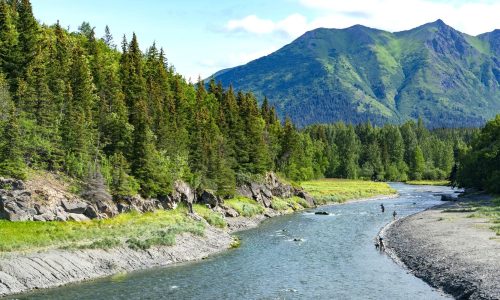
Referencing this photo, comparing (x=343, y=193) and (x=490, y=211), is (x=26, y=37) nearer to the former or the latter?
(x=490, y=211)

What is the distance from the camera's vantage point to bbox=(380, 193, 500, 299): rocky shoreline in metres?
43.8

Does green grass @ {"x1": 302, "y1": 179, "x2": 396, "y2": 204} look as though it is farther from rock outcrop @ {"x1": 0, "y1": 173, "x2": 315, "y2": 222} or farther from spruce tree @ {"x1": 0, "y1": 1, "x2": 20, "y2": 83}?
spruce tree @ {"x1": 0, "y1": 1, "x2": 20, "y2": 83}

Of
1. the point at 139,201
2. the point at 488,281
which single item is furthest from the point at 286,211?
the point at 488,281

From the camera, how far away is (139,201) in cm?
7544

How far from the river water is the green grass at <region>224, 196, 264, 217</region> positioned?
18079 millimetres

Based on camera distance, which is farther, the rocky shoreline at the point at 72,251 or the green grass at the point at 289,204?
the green grass at the point at 289,204

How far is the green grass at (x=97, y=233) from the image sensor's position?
171 ft

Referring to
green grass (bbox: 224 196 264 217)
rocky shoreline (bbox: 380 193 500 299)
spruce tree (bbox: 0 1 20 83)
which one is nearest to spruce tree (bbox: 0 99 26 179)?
spruce tree (bbox: 0 1 20 83)

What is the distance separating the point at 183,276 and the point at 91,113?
4200 cm

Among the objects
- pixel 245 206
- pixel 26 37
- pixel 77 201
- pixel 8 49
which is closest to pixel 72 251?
pixel 77 201

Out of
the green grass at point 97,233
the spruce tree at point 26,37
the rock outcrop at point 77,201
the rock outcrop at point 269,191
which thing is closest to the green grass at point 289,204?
the rock outcrop at point 269,191

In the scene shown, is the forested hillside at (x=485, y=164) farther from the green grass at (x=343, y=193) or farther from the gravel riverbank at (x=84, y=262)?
the gravel riverbank at (x=84, y=262)

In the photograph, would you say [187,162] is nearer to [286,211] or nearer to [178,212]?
[178,212]

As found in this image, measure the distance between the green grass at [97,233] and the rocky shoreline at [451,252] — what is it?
1083 inches
